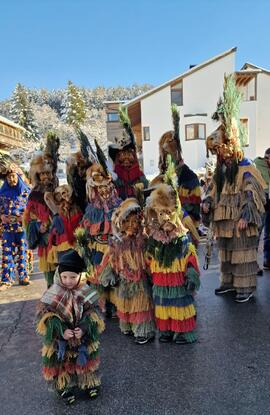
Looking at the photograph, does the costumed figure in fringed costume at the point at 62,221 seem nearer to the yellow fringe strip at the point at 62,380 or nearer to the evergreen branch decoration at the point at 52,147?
the evergreen branch decoration at the point at 52,147

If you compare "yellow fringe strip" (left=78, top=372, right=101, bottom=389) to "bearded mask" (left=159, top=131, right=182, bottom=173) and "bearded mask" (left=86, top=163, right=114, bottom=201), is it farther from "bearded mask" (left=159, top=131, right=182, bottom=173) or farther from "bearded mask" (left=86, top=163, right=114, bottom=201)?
"bearded mask" (left=159, top=131, right=182, bottom=173)

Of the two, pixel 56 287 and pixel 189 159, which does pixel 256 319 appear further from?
pixel 189 159

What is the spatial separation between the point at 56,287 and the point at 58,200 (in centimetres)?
146

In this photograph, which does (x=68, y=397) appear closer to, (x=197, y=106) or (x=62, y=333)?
(x=62, y=333)

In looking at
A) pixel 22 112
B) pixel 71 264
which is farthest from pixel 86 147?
pixel 22 112

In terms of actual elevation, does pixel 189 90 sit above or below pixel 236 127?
above

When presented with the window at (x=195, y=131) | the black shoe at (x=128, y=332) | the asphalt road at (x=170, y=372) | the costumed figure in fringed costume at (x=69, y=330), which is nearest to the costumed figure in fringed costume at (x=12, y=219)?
the asphalt road at (x=170, y=372)

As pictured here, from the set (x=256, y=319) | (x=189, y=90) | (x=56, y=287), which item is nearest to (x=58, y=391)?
(x=56, y=287)

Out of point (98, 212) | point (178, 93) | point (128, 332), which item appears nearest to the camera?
point (128, 332)

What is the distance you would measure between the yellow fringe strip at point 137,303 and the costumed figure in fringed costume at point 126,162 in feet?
3.75

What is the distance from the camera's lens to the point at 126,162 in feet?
12.5

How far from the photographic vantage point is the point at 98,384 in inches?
92.9

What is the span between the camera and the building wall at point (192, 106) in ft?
75.0

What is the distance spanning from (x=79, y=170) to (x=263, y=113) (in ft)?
75.0
